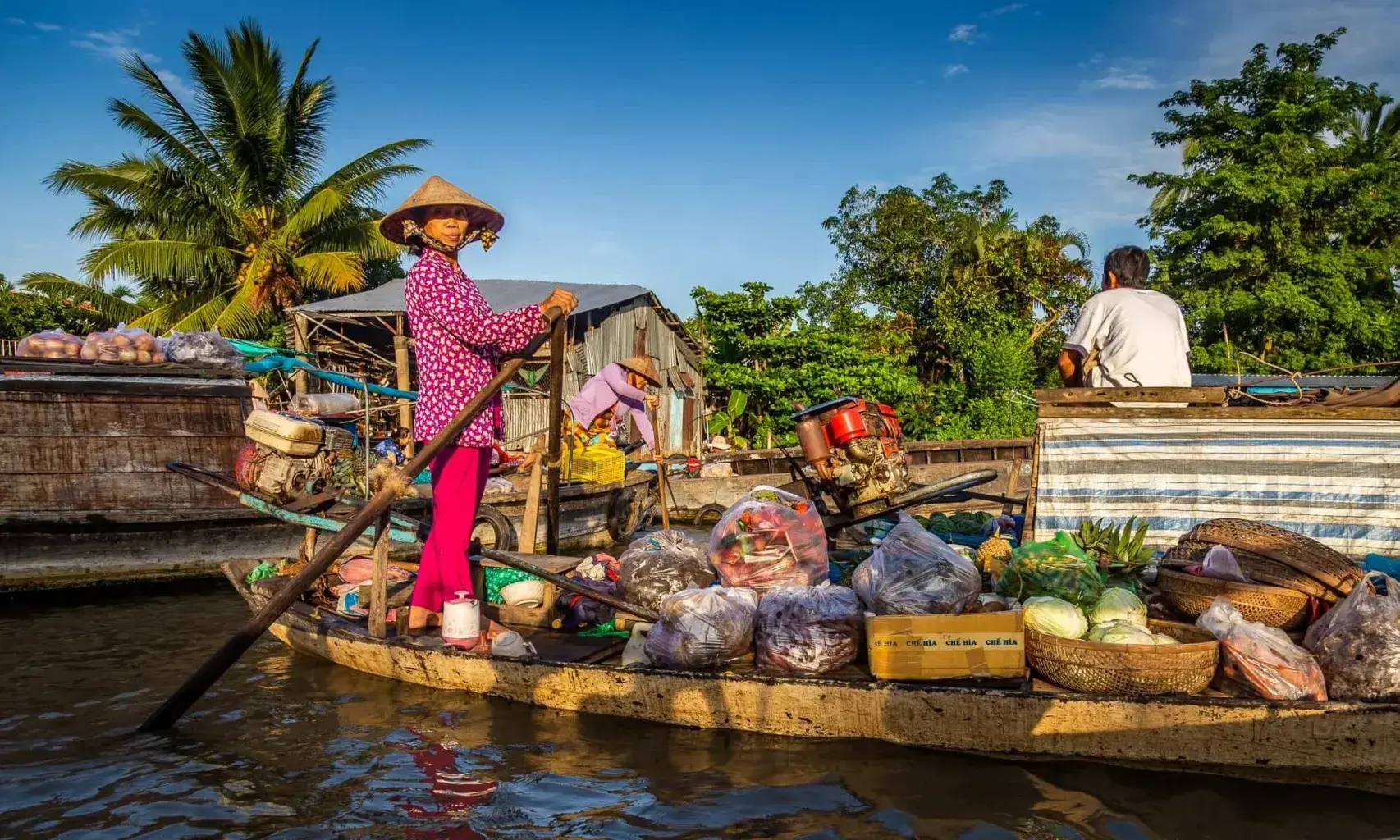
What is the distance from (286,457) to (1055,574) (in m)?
4.35

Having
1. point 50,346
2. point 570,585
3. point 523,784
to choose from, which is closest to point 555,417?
point 570,585

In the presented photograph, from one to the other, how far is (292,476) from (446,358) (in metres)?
1.54

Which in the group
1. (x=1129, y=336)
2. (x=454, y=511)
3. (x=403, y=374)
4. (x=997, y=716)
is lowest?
(x=997, y=716)

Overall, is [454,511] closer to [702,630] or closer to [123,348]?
[702,630]

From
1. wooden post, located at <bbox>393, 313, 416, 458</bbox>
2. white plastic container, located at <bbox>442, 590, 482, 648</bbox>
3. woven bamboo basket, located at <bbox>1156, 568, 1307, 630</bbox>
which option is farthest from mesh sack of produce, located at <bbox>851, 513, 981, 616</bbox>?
wooden post, located at <bbox>393, 313, 416, 458</bbox>

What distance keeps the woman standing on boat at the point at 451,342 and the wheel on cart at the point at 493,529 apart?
3669mm

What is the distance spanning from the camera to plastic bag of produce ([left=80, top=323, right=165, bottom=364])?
845cm

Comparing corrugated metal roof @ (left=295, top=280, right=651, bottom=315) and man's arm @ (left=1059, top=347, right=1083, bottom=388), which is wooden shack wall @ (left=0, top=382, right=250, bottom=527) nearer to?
corrugated metal roof @ (left=295, top=280, right=651, bottom=315)

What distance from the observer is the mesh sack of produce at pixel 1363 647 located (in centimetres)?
337

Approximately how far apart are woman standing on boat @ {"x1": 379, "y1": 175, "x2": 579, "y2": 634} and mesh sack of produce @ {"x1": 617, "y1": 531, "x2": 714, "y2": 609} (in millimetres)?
870

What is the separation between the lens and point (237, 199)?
18.2 m

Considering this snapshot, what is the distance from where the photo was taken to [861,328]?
21.6 meters

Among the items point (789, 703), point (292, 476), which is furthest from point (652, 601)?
point (292, 476)

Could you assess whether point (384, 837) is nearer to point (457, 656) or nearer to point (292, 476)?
point (457, 656)
